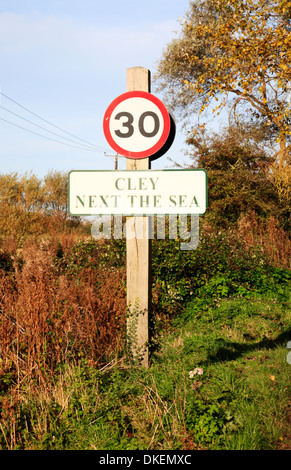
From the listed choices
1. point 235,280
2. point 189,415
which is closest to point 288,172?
point 235,280

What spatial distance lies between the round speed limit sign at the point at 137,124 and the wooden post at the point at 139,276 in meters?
0.11

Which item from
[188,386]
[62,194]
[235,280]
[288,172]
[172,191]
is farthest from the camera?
[62,194]

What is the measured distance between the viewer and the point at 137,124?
160 inches

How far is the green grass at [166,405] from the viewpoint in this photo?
301cm

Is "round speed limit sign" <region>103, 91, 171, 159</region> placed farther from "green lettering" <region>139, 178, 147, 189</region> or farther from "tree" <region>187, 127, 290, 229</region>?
"tree" <region>187, 127, 290, 229</region>

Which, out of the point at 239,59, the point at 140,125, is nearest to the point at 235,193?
the point at 239,59

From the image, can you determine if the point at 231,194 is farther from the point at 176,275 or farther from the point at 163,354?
the point at 163,354

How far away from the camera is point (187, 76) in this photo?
18609mm

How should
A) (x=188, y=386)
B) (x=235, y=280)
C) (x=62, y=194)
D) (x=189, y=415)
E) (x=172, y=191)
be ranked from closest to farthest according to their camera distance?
1. (x=189, y=415)
2. (x=188, y=386)
3. (x=172, y=191)
4. (x=235, y=280)
5. (x=62, y=194)

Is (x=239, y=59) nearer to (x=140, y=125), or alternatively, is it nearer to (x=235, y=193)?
(x=235, y=193)

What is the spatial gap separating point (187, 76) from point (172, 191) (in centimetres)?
1612

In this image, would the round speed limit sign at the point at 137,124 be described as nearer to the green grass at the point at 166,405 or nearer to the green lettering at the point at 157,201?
the green lettering at the point at 157,201

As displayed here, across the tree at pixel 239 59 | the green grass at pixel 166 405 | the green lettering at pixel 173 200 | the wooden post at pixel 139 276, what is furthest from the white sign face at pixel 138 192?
the tree at pixel 239 59
